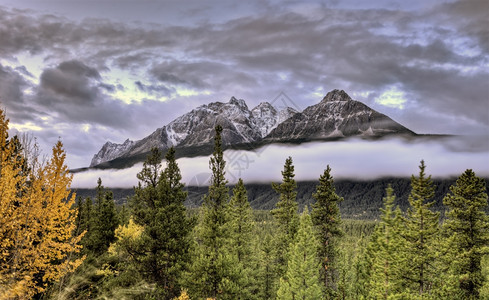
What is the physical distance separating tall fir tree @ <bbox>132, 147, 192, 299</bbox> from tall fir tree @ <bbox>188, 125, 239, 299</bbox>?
120 cm

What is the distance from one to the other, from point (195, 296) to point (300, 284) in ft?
34.8

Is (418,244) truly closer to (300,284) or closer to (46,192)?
(300,284)

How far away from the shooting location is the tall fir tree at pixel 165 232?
2014cm

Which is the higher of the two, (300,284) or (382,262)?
(382,262)

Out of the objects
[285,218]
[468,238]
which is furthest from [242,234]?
[468,238]

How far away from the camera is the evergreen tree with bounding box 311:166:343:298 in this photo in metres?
28.1

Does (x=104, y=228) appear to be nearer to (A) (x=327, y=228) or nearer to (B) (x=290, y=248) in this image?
(B) (x=290, y=248)

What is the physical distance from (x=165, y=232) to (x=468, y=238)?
22808 mm

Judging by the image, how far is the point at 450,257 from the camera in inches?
897

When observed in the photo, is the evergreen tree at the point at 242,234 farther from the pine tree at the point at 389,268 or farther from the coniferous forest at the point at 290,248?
the pine tree at the point at 389,268

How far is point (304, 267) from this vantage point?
27.3 m

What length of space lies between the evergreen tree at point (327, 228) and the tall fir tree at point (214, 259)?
31.3 ft

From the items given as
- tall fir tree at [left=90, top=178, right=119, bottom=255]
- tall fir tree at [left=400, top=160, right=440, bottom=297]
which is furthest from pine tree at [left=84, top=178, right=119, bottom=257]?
tall fir tree at [left=400, top=160, right=440, bottom=297]

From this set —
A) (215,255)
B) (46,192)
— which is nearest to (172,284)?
(215,255)
